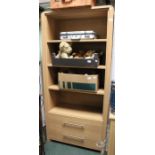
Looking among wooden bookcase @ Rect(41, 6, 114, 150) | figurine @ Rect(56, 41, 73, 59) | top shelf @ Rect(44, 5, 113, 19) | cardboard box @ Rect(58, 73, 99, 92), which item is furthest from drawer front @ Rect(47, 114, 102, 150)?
top shelf @ Rect(44, 5, 113, 19)

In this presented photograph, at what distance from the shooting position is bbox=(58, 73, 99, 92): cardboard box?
179 cm

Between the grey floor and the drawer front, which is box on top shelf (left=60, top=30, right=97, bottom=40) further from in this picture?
the grey floor

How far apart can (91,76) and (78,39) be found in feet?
1.42

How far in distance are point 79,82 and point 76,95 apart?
470 millimetres

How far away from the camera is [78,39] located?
5.95ft

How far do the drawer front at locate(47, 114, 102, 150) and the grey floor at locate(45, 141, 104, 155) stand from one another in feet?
0.20

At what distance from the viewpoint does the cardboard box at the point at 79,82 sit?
5.89 ft
